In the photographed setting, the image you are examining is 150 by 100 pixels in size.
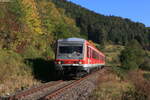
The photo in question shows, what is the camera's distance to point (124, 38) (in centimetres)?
16888

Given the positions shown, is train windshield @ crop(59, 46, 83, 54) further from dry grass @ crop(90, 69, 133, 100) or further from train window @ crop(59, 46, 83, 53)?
dry grass @ crop(90, 69, 133, 100)

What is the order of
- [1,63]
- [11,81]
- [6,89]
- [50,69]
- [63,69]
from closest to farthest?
1. [6,89]
2. [11,81]
3. [1,63]
4. [63,69]
5. [50,69]

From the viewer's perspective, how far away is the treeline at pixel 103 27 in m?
142

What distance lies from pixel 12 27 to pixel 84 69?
21.9 feet

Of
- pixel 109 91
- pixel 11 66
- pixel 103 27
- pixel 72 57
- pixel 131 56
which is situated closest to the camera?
pixel 109 91

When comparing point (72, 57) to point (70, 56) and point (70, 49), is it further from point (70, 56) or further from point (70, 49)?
point (70, 49)

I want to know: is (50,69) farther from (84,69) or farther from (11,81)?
(11,81)

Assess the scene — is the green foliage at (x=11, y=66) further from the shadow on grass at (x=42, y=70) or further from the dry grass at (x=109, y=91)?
the dry grass at (x=109, y=91)

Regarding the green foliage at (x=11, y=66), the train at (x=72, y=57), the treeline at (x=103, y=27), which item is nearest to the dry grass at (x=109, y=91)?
the train at (x=72, y=57)

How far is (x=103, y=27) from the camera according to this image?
160625 millimetres

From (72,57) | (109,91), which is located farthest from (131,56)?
(109,91)

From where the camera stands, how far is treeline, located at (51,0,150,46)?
142125 mm

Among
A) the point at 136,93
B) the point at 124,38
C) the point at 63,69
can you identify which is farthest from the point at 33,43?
the point at 124,38

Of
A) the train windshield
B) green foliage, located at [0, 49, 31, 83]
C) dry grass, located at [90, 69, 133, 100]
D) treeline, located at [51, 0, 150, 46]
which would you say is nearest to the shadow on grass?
green foliage, located at [0, 49, 31, 83]
